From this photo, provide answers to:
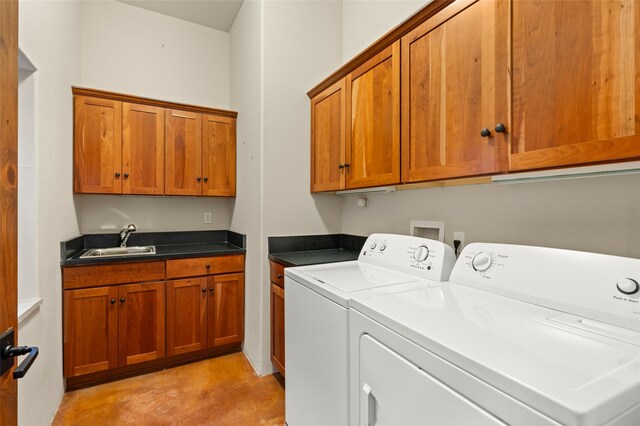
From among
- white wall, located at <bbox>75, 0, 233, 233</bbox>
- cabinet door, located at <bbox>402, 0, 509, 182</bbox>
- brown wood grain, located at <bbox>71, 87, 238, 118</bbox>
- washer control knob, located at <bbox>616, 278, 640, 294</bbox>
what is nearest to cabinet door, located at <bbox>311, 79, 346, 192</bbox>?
cabinet door, located at <bbox>402, 0, 509, 182</bbox>

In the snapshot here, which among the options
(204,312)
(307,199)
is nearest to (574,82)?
(307,199)

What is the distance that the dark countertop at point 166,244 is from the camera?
2.19 meters

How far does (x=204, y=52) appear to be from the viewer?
3.14 meters

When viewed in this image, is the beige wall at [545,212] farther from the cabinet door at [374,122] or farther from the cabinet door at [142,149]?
the cabinet door at [142,149]

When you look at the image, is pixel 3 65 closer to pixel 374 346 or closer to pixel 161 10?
pixel 374 346

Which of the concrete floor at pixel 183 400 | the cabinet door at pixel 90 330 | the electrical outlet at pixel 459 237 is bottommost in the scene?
the concrete floor at pixel 183 400

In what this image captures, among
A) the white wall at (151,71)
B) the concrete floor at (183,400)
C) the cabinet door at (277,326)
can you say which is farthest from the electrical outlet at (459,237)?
the white wall at (151,71)

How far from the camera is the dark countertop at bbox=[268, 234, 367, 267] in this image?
2.17 m

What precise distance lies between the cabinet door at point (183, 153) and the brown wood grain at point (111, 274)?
0.68 meters

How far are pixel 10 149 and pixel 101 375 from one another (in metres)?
2.13

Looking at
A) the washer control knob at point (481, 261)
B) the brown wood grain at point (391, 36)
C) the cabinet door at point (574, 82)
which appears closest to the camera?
the cabinet door at point (574, 82)

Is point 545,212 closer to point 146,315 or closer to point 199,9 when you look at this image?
point 146,315

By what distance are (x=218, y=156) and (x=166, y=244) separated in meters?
0.98

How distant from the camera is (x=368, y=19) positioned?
7.67 ft
